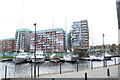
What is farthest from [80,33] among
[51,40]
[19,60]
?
[19,60]

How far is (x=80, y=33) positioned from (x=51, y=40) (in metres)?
19.2

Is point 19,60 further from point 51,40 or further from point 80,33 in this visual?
point 80,33

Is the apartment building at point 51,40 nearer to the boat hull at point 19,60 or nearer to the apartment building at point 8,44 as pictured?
the apartment building at point 8,44

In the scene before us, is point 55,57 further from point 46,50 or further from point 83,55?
point 46,50

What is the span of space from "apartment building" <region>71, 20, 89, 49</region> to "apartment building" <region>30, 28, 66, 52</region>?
28.1 ft

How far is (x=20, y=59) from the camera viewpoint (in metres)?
35.5

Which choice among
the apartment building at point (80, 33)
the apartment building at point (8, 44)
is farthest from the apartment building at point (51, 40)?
the apartment building at point (8, 44)

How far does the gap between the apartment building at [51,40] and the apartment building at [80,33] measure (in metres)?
8.57

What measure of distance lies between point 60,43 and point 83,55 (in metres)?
18.9

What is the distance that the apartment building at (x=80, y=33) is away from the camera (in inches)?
2861

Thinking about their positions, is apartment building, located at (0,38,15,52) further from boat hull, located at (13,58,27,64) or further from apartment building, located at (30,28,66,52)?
boat hull, located at (13,58,27,64)

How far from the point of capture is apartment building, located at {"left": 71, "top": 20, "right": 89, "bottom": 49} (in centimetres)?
7267

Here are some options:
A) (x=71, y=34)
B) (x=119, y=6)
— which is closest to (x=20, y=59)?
(x=119, y=6)

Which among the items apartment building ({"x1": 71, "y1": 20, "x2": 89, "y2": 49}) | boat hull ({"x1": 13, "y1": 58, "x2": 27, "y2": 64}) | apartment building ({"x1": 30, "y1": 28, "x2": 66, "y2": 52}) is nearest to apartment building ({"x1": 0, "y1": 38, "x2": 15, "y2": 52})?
apartment building ({"x1": 30, "y1": 28, "x2": 66, "y2": 52})
